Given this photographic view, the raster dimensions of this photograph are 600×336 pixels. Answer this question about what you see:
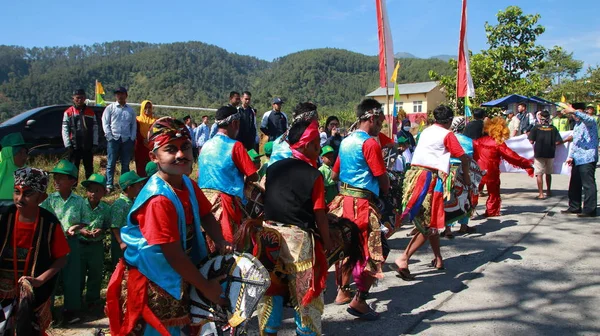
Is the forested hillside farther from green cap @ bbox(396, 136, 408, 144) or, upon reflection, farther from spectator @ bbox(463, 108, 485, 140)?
spectator @ bbox(463, 108, 485, 140)

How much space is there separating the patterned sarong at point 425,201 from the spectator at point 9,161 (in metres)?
3.79

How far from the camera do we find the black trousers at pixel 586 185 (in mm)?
7949

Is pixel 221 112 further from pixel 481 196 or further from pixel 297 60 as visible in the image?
pixel 297 60

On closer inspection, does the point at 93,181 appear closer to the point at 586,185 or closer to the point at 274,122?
the point at 274,122

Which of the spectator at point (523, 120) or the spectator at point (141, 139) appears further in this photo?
the spectator at point (523, 120)

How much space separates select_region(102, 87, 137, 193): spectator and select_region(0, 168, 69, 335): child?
210 inches

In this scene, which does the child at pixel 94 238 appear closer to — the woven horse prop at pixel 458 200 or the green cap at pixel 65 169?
the green cap at pixel 65 169

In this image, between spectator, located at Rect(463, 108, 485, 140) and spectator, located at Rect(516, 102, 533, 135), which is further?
spectator, located at Rect(516, 102, 533, 135)

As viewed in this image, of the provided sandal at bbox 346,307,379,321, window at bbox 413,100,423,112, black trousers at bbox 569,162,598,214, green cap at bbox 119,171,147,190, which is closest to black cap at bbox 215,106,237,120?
green cap at bbox 119,171,147,190

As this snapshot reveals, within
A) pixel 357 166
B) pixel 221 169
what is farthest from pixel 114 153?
pixel 357 166

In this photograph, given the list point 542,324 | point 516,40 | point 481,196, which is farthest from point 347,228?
point 516,40

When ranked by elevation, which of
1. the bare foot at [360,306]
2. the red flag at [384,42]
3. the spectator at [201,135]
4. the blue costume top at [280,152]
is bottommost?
the bare foot at [360,306]

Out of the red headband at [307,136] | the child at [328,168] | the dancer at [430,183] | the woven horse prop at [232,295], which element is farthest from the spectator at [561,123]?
the woven horse prop at [232,295]

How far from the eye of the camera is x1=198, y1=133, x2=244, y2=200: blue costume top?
14.1 feet
